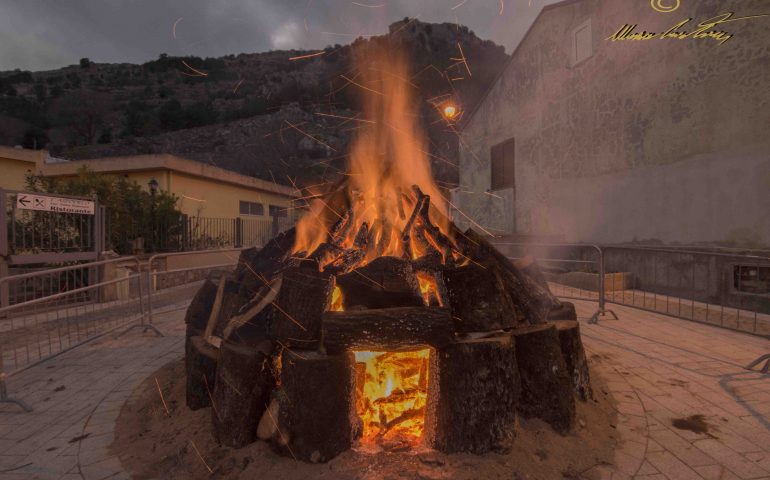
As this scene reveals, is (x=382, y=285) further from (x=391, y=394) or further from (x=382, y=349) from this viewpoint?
(x=391, y=394)

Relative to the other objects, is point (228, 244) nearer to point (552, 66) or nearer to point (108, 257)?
point (108, 257)

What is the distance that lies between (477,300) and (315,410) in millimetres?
1422

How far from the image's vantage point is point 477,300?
311 cm

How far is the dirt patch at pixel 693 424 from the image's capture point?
3.32 meters

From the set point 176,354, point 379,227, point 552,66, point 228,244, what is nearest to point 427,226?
point 379,227

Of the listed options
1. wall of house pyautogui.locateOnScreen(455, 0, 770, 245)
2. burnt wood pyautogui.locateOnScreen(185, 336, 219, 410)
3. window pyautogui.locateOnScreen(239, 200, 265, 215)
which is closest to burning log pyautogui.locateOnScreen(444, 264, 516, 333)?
burnt wood pyautogui.locateOnScreen(185, 336, 219, 410)

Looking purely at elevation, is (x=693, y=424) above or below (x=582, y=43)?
below

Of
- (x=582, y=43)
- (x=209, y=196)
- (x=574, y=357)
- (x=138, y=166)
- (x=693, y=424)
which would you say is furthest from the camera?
(x=209, y=196)

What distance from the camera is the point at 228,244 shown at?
17484mm

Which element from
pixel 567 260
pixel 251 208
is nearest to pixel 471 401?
pixel 567 260

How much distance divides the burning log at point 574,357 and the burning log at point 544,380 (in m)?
0.35

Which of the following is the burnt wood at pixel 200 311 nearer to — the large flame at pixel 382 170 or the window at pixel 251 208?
the large flame at pixel 382 170

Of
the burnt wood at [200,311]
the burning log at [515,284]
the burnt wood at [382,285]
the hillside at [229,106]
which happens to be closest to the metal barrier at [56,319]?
the burnt wood at [200,311]

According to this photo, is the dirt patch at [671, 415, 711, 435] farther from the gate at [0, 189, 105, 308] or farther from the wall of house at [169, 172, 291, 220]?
the wall of house at [169, 172, 291, 220]
